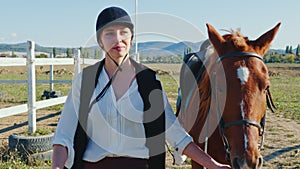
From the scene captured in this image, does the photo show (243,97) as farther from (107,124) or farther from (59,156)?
(59,156)

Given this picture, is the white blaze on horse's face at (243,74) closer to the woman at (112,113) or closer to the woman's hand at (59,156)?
the woman at (112,113)

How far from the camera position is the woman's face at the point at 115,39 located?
2.02 meters

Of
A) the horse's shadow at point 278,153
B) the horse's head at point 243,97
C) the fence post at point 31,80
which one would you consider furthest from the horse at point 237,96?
the fence post at point 31,80

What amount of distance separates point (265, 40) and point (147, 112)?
1105mm

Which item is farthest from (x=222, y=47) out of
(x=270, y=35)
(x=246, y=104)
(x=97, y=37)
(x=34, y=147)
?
(x=34, y=147)

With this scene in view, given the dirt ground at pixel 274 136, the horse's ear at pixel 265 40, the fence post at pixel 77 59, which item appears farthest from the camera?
the fence post at pixel 77 59

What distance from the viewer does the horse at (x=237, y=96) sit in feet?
6.91

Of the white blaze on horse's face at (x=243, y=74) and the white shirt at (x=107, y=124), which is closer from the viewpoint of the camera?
the white shirt at (x=107, y=124)

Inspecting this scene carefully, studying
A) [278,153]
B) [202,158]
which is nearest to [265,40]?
[202,158]

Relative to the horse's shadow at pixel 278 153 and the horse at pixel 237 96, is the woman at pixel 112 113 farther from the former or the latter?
the horse's shadow at pixel 278 153

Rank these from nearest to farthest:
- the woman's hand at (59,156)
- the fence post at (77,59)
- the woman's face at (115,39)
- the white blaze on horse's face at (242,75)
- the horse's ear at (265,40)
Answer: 1. the woman's hand at (59,156)
2. the woman's face at (115,39)
3. the white blaze on horse's face at (242,75)
4. the horse's ear at (265,40)
5. the fence post at (77,59)

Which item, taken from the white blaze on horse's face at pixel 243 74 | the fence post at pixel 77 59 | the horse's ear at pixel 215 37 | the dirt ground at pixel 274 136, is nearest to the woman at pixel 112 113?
the white blaze on horse's face at pixel 243 74

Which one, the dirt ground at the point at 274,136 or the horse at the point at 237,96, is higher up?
the horse at the point at 237,96

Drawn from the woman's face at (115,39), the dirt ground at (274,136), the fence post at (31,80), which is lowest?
the dirt ground at (274,136)
